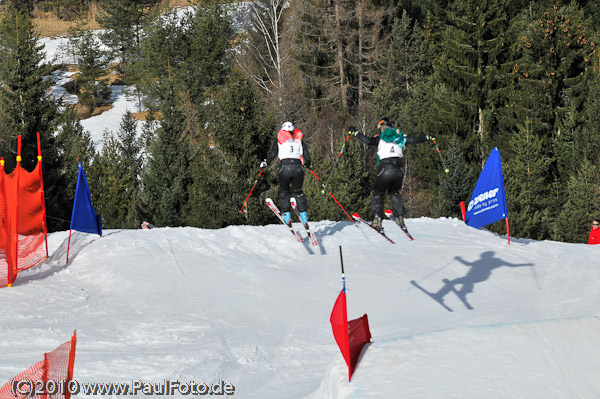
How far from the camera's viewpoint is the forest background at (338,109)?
25031 millimetres

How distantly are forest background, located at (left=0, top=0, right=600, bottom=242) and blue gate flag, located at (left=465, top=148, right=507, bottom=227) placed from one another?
12139 mm

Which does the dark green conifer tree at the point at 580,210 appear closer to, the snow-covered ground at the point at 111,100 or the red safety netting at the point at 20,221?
the red safety netting at the point at 20,221

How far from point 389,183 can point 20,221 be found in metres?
6.14

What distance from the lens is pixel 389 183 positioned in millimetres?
11164

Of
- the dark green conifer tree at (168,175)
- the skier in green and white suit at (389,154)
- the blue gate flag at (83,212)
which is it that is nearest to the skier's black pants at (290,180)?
the skier in green and white suit at (389,154)

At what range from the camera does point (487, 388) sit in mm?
4328

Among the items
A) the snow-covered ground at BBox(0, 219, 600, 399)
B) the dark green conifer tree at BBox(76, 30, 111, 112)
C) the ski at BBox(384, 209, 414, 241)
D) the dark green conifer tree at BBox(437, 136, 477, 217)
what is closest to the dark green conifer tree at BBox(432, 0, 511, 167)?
the dark green conifer tree at BBox(437, 136, 477, 217)

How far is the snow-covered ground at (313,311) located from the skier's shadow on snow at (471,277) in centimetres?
4

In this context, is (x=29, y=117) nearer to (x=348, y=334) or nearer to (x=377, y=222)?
(x=377, y=222)

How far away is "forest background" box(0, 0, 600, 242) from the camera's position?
25.0 meters

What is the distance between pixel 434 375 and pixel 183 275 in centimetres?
592

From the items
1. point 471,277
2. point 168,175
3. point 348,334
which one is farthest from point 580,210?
point 348,334

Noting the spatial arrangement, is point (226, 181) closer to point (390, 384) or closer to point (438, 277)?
point (438, 277)

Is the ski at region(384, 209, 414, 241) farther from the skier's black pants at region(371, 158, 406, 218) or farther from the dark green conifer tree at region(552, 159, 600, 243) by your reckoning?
the dark green conifer tree at region(552, 159, 600, 243)
